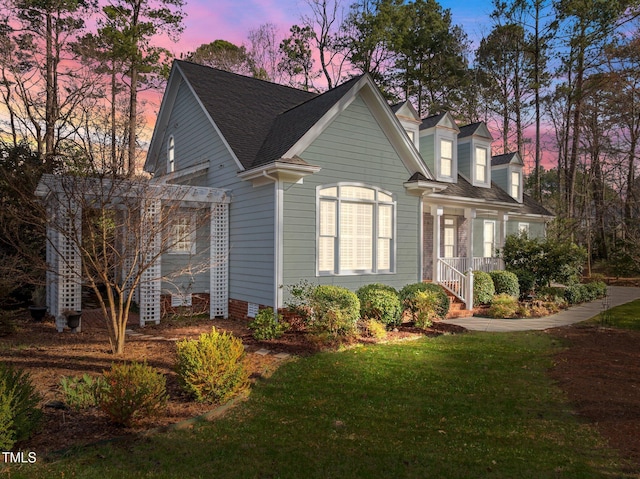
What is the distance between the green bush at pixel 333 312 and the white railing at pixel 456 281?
575 cm

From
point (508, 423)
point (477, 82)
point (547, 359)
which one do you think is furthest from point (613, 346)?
point (477, 82)

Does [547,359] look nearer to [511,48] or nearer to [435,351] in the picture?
[435,351]

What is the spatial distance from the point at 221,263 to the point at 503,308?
8.68 metres

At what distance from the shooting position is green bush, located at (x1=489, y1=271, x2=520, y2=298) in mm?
15938

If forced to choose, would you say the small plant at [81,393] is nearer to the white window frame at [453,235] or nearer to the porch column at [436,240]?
the porch column at [436,240]

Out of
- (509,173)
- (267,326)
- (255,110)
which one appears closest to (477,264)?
(509,173)

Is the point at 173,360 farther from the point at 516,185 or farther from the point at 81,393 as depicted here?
the point at 516,185

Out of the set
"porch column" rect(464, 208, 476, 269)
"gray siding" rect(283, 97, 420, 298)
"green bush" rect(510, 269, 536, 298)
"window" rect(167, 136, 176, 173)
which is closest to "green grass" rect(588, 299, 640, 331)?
"green bush" rect(510, 269, 536, 298)

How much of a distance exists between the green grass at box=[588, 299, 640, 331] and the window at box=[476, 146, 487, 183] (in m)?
7.22

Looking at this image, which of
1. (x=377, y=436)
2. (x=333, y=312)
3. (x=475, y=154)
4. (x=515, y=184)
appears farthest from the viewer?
(x=515, y=184)

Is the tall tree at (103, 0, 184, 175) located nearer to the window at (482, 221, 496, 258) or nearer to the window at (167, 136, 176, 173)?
the window at (167, 136, 176, 173)

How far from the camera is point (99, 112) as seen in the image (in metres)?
23.9

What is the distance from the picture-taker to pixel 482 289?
587 inches

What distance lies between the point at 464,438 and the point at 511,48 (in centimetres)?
3178
